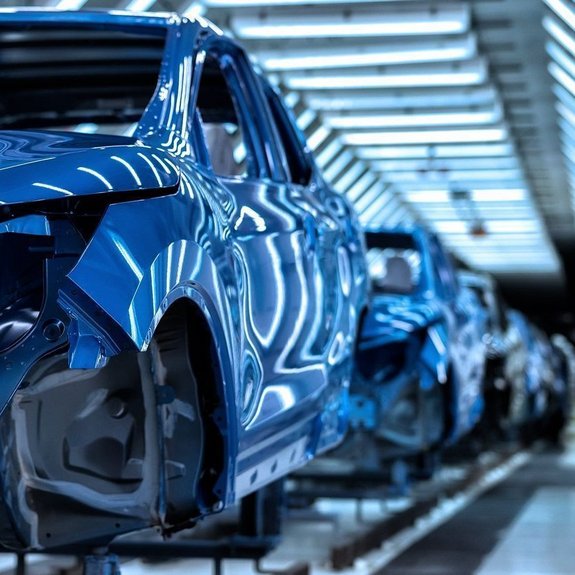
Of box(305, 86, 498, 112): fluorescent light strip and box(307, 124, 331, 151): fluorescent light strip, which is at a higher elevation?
box(305, 86, 498, 112): fluorescent light strip

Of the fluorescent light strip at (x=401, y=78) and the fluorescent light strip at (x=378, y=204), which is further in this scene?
the fluorescent light strip at (x=378, y=204)

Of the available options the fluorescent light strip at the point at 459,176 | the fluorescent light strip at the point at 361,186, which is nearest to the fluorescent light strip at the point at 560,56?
the fluorescent light strip at the point at 459,176

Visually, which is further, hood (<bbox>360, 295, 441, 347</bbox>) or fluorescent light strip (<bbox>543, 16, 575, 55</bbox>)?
fluorescent light strip (<bbox>543, 16, 575, 55</bbox>)

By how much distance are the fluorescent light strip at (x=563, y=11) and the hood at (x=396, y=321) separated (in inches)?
307

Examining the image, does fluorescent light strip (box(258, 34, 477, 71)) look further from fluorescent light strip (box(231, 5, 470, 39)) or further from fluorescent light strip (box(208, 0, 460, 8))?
fluorescent light strip (box(208, 0, 460, 8))

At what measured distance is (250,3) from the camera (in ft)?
51.0

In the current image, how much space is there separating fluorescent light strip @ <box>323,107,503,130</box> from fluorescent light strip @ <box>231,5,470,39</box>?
6329mm

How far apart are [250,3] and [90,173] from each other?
42.3 ft

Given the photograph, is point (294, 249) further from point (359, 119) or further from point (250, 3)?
point (359, 119)

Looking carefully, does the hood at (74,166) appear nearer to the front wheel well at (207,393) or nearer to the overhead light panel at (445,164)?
the front wheel well at (207,393)

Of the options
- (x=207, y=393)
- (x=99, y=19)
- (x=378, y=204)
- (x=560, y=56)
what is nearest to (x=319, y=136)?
(x=560, y=56)

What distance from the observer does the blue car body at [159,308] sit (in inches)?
116

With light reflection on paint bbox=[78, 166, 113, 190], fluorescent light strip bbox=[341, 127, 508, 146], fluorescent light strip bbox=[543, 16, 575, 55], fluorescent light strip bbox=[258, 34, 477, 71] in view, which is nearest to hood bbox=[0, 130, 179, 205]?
light reflection on paint bbox=[78, 166, 113, 190]

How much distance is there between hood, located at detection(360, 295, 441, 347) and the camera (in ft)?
26.7
